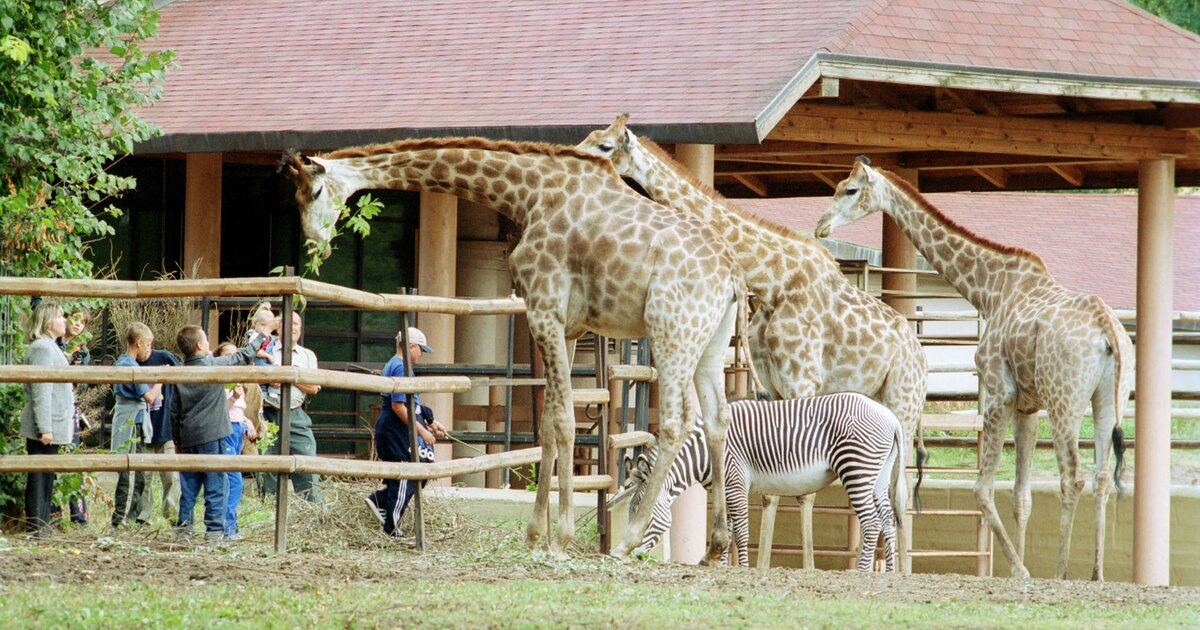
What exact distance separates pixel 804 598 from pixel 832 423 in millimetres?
3289

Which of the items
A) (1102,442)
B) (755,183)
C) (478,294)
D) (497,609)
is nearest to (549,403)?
(497,609)

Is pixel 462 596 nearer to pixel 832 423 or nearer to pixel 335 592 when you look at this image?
pixel 335 592

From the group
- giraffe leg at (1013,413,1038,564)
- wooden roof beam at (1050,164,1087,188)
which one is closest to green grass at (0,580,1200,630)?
giraffe leg at (1013,413,1038,564)

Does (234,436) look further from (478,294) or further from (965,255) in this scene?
(478,294)

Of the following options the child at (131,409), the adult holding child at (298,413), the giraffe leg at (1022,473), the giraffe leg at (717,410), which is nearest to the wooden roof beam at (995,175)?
the giraffe leg at (1022,473)

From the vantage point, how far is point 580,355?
60.1 ft

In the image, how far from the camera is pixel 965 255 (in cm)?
1171

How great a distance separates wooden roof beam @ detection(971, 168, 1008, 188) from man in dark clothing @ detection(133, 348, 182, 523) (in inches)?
400

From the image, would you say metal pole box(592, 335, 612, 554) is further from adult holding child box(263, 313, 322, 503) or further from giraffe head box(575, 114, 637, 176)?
adult holding child box(263, 313, 322, 503)

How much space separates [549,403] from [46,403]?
3047 millimetres

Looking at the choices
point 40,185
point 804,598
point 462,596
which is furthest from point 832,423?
point 40,185

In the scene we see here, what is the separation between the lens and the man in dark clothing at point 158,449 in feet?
31.7

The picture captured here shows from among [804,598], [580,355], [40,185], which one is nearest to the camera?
[804,598]

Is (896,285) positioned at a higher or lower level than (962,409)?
higher
